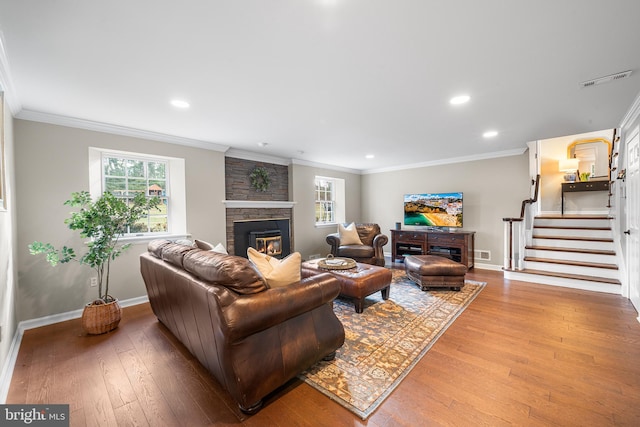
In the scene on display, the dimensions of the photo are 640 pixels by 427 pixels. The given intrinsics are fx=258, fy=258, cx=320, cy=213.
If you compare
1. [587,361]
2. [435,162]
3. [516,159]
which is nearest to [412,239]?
[435,162]

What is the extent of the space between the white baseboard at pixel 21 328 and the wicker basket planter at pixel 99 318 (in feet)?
1.62

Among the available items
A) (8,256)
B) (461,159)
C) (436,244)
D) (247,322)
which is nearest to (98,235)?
(8,256)

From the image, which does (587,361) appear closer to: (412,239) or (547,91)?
(547,91)

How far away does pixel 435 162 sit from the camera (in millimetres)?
5832

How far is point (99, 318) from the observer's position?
2.67m

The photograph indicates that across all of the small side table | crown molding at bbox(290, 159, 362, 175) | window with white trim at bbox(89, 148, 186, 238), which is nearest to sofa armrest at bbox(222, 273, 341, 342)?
window with white trim at bbox(89, 148, 186, 238)

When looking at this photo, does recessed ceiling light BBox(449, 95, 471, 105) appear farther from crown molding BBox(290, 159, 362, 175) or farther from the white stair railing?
crown molding BBox(290, 159, 362, 175)

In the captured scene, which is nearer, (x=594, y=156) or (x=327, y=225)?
(x=594, y=156)

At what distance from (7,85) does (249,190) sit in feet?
10.3

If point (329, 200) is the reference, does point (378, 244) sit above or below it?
below

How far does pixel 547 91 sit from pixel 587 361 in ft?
7.83

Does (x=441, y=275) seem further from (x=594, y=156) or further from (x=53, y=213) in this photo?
(x=594, y=156)

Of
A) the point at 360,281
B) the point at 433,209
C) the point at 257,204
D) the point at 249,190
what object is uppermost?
the point at 249,190

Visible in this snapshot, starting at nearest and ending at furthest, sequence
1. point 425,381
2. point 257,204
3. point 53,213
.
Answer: point 425,381 < point 53,213 < point 257,204
